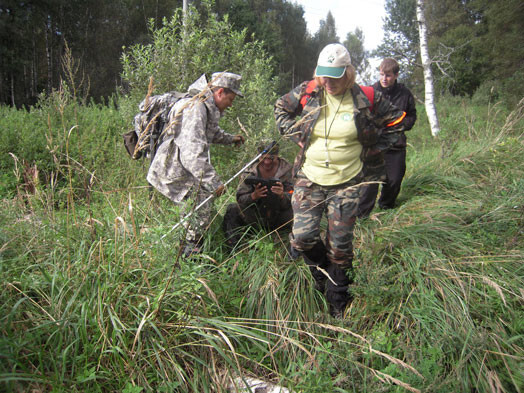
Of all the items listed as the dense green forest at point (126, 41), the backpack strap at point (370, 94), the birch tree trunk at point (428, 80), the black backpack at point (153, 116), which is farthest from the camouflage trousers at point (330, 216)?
the dense green forest at point (126, 41)

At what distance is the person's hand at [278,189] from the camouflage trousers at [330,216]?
0.62 metres

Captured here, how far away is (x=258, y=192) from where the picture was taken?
3521mm

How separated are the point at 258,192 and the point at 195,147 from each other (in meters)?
0.86

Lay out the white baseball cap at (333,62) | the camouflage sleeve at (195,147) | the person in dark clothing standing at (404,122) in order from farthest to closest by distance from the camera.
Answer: the person in dark clothing standing at (404,122) → the camouflage sleeve at (195,147) → the white baseball cap at (333,62)

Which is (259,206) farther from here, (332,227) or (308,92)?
Result: (308,92)

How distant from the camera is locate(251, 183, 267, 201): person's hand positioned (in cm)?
352

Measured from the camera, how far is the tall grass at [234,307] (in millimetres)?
1900

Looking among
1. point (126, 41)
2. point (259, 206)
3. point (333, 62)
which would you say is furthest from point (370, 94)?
point (126, 41)

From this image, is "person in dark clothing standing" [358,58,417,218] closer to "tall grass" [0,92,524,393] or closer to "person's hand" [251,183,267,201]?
"tall grass" [0,92,524,393]

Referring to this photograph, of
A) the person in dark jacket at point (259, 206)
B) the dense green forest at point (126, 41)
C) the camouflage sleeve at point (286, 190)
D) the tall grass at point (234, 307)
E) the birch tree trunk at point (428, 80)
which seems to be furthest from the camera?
the dense green forest at point (126, 41)

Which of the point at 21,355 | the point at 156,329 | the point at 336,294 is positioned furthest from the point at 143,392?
the point at 336,294

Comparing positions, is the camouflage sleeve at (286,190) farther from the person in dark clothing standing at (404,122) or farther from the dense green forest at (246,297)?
the person in dark clothing standing at (404,122)

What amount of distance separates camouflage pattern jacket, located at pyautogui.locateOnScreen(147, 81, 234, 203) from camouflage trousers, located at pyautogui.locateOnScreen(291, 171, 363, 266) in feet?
2.25

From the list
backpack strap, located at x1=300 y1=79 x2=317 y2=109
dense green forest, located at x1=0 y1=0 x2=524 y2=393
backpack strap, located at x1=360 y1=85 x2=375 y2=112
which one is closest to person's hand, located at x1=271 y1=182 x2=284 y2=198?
dense green forest, located at x1=0 y1=0 x2=524 y2=393
